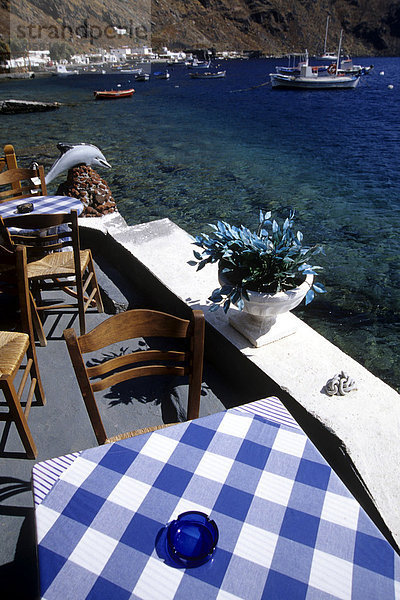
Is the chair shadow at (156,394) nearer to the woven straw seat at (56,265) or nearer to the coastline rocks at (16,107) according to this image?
the woven straw seat at (56,265)

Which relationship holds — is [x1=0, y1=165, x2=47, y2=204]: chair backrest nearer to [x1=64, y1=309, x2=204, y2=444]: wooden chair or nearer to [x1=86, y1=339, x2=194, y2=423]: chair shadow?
[x1=86, y1=339, x2=194, y2=423]: chair shadow

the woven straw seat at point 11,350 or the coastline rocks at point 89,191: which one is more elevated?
the coastline rocks at point 89,191

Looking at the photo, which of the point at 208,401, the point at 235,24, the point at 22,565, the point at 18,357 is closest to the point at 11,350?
the point at 18,357

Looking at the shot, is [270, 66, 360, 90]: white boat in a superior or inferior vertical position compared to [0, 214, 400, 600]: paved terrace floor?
superior

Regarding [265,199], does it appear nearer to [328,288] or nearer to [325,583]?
[328,288]

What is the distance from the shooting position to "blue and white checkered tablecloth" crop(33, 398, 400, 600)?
99 centimetres

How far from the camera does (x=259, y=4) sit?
156 metres

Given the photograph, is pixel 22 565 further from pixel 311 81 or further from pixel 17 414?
pixel 311 81

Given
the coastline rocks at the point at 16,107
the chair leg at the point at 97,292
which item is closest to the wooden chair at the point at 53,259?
the chair leg at the point at 97,292

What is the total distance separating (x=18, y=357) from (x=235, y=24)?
180974 mm

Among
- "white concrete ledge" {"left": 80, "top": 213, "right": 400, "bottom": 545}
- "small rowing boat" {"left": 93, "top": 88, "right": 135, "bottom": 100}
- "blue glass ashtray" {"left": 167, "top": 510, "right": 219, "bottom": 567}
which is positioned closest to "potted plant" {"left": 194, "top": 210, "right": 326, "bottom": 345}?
"white concrete ledge" {"left": 80, "top": 213, "right": 400, "bottom": 545}

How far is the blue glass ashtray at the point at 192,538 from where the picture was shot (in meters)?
1.04

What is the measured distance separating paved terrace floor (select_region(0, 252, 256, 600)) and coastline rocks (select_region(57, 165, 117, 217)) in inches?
94.3

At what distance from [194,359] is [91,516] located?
835 millimetres
